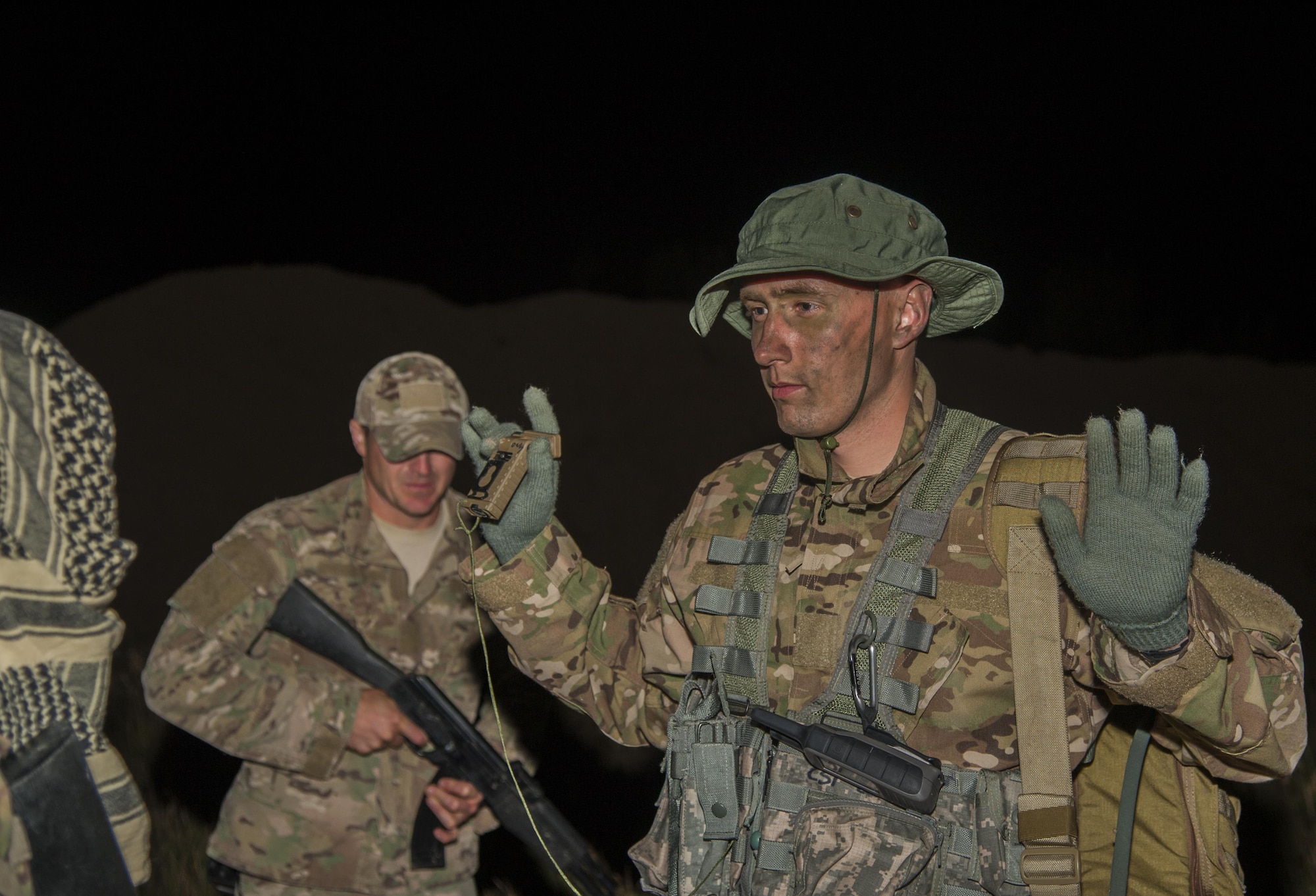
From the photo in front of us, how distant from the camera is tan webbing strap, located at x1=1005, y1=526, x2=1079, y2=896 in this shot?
2.22 metres

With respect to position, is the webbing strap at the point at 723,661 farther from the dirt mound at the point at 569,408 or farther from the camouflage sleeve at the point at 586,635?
the dirt mound at the point at 569,408

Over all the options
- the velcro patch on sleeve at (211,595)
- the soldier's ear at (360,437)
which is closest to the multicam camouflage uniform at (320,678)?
the velcro patch on sleeve at (211,595)

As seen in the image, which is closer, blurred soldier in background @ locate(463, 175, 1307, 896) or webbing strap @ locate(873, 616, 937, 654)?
blurred soldier in background @ locate(463, 175, 1307, 896)

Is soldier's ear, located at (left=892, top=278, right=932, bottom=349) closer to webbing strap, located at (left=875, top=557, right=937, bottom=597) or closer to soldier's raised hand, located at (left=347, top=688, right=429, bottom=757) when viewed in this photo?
webbing strap, located at (left=875, top=557, right=937, bottom=597)

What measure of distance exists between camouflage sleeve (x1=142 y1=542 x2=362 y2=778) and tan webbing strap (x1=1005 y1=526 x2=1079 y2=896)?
231cm

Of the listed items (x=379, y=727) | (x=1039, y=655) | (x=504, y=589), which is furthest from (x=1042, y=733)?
(x=379, y=727)

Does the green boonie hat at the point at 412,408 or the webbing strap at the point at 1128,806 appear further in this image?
the green boonie hat at the point at 412,408

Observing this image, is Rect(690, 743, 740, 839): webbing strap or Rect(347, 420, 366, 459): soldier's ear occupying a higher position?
Rect(347, 420, 366, 459): soldier's ear

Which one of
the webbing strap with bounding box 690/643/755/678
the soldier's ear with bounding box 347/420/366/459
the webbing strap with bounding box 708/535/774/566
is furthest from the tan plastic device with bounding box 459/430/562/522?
the soldier's ear with bounding box 347/420/366/459

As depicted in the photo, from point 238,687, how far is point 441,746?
2.14ft

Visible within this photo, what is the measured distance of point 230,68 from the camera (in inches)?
261

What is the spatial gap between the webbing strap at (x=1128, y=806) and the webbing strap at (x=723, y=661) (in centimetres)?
79

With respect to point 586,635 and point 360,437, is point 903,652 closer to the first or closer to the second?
point 586,635

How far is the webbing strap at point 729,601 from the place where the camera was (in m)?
2.56
